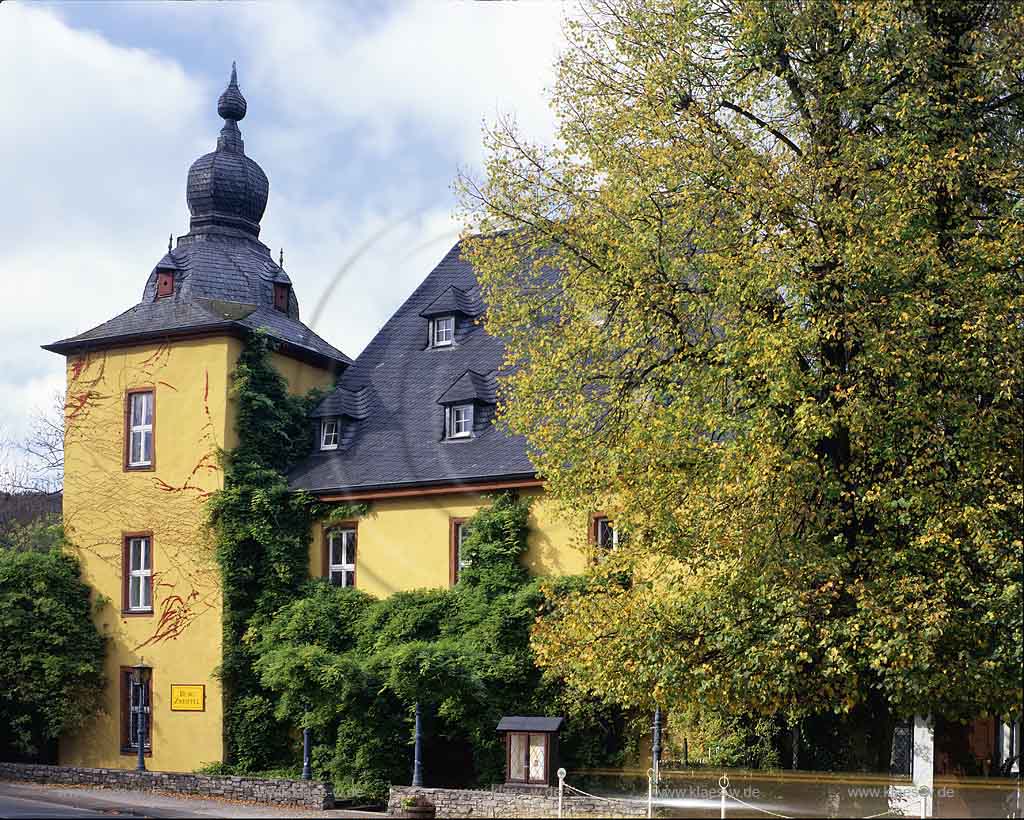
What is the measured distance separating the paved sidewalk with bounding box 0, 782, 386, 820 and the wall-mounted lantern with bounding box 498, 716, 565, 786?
210 centimetres

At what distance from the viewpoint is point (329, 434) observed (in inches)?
1144

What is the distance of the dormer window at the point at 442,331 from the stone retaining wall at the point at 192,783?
10.4 metres

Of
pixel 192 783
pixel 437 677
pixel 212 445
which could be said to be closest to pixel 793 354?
pixel 437 677

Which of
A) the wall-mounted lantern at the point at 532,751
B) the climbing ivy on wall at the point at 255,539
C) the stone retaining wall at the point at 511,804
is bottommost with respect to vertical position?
the stone retaining wall at the point at 511,804

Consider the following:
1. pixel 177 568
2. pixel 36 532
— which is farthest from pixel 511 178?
pixel 36 532

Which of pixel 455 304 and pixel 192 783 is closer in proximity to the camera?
pixel 192 783

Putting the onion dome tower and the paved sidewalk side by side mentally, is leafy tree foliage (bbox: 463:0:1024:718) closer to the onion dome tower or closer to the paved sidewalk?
the paved sidewalk

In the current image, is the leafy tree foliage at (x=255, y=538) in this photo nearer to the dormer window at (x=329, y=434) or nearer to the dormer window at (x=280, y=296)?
the dormer window at (x=329, y=434)

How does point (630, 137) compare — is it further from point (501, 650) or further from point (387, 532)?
point (387, 532)

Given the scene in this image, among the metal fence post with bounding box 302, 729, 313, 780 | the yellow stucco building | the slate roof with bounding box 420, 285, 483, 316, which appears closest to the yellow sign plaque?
the yellow stucco building

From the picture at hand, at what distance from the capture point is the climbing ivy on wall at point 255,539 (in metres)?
26.7

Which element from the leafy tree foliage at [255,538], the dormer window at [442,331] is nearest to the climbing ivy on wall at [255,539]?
the leafy tree foliage at [255,538]

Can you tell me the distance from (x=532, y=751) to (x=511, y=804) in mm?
1073

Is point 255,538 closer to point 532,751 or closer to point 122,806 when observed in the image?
point 122,806
